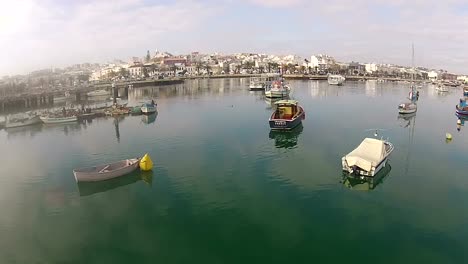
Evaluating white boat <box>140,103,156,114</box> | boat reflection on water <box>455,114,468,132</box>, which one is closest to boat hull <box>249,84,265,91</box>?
white boat <box>140,103,156,114</box>

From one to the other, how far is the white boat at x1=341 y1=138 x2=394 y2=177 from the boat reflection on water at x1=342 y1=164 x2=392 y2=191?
364 mm

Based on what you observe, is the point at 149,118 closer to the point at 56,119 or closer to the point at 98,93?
the point at 56,119

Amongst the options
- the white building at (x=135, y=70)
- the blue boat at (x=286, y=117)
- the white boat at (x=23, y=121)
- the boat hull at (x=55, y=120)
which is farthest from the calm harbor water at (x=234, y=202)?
the white building at (x=135, y=70)

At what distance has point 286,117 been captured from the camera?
4900 centimetres

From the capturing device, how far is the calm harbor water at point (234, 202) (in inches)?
749

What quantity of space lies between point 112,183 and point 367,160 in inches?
859

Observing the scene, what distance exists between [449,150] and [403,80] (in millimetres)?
136098

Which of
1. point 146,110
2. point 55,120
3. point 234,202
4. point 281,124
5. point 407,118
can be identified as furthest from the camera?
point 146,110

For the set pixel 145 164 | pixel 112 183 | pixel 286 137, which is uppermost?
pixel 286 137

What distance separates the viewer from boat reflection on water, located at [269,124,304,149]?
40.2 meters

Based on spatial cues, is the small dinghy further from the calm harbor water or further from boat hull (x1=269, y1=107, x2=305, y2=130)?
boat hull (x1=269, y1=107, x2=305, y2=130)

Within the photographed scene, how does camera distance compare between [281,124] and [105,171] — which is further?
[281,124]

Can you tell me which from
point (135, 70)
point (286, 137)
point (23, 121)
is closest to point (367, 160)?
point (286, 137)

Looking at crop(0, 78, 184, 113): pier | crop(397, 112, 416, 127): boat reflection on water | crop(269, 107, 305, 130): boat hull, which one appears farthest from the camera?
crop(0, 78, 184, 113): pier
